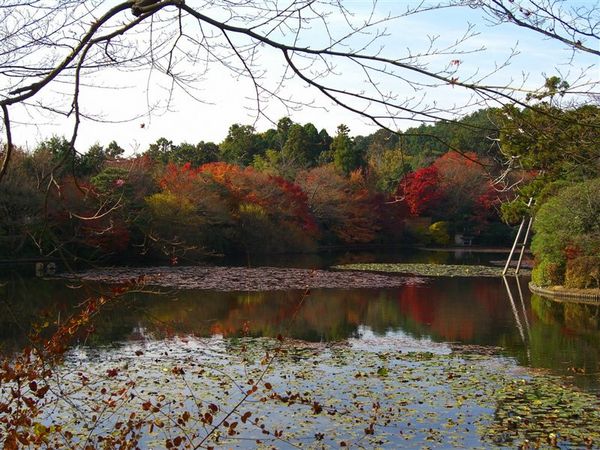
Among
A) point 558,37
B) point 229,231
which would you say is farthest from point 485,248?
point 558,37

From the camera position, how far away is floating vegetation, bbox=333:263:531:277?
25.6 m

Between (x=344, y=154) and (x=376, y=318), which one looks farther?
(x=344, y=154)

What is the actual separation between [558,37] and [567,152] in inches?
35.8

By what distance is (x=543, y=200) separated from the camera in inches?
899

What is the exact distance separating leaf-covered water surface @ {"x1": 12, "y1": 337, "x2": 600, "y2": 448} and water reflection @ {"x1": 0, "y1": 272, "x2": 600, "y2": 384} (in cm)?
83

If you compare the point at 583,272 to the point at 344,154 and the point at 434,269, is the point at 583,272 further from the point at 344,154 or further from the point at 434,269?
the point at 344,154

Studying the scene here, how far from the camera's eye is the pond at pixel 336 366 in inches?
263

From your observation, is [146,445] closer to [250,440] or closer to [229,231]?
[250,440]

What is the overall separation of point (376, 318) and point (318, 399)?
7402 millimetres

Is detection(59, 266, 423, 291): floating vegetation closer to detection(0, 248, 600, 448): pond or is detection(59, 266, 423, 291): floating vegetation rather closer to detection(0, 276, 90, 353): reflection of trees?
detection(0, 276, 90, 353): reflection of trees

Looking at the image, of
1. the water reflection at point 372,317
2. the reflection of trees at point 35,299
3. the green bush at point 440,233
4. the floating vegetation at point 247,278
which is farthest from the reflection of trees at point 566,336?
the green bush at point 440,233

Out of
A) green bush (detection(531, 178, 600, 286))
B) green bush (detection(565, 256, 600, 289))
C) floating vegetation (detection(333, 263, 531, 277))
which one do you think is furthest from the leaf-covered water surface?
floating vegetation (detection(333, 263, 531, 277))

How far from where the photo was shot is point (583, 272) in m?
19.9

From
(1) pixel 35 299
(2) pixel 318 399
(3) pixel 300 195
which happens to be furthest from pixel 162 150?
(2) pixel 318 399
